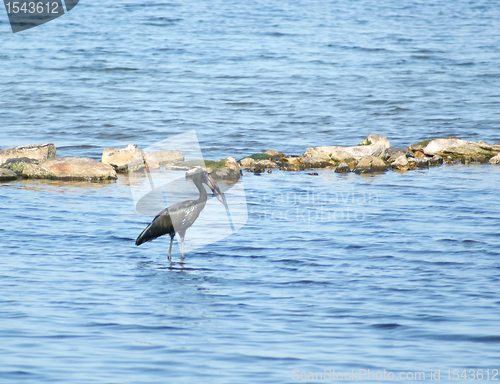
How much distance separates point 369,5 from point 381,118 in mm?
34572


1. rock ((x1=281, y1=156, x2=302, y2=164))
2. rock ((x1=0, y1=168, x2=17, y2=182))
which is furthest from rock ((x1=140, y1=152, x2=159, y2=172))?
rock ((x1=281, y1=156, x2=302, y2=164))

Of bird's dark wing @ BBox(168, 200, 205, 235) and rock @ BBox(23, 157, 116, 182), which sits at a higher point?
bird's dark wing @ BBox(168, 200, 205, 235)

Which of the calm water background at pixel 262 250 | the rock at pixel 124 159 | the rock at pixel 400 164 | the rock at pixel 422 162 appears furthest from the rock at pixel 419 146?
the rock at pixel 124 159

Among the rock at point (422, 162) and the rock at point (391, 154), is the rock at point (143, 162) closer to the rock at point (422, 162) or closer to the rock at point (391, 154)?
the rock at point (391, 154)

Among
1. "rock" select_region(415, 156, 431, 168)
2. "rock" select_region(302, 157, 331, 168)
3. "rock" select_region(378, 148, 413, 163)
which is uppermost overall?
"rock" select_region(302, 157, 331, 168)

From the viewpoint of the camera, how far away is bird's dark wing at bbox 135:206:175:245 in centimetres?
955

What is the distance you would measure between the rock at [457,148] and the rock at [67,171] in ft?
26.2

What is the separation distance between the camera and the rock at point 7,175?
14391mm

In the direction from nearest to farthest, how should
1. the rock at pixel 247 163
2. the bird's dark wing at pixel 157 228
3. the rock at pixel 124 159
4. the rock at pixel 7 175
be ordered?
the bird's dark wing at pixel 157 228
the rock at pixel 7 175
the rock at pixel 124 159
the rock at pixel 247 163

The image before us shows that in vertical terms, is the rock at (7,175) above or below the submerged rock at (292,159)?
above

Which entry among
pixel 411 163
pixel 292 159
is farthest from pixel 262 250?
pixel 411 163

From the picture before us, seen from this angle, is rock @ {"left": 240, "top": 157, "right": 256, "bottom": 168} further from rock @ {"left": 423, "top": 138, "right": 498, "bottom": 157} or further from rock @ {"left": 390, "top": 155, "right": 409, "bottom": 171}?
rock @ {"left": 423, "top": 138, "right": 498, "bottom": 157}

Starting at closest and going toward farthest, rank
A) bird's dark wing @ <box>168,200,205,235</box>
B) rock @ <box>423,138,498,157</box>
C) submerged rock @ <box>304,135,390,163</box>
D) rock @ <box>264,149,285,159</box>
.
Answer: bird's dark wing @ <box>168,200,205,235</box> → submerged rock @ <box>304,135,390,163</box> → rock @ <box>264,149,285,159</box> → rock @ <box>423,138,498,157</box>

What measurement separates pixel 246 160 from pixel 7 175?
5.33 meters
